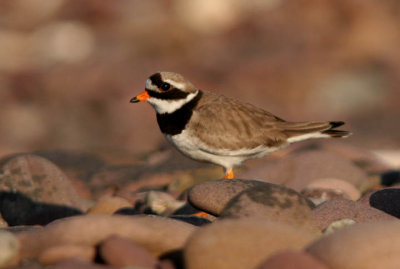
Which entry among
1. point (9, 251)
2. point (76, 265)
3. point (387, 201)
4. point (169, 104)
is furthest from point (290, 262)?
point (169, 104)

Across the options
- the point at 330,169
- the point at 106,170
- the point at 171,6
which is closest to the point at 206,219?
the point at 330,169

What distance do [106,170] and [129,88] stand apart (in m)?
9.34

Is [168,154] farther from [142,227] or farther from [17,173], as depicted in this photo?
[142,227]

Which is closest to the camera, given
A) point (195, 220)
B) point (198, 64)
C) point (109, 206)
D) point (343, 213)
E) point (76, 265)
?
point (76, 265)

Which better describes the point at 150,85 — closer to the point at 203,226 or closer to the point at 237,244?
the point at 203,226

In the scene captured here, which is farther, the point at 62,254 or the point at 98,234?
the point at 98,234

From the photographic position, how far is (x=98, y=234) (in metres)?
4.55

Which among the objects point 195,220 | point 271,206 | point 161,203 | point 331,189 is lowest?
point 331,189

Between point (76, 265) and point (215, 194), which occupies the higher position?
point (76, 265)

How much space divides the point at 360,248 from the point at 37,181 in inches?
181

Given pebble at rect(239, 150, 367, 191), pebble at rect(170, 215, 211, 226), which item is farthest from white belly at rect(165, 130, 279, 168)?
pebble at rect(170, 215, 211, 226)

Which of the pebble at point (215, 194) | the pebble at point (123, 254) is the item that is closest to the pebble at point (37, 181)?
the pebble at point (215, 194)

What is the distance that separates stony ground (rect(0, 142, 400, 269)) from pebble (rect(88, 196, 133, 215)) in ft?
0.04

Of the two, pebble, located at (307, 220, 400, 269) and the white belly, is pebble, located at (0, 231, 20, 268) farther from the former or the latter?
the white belly
